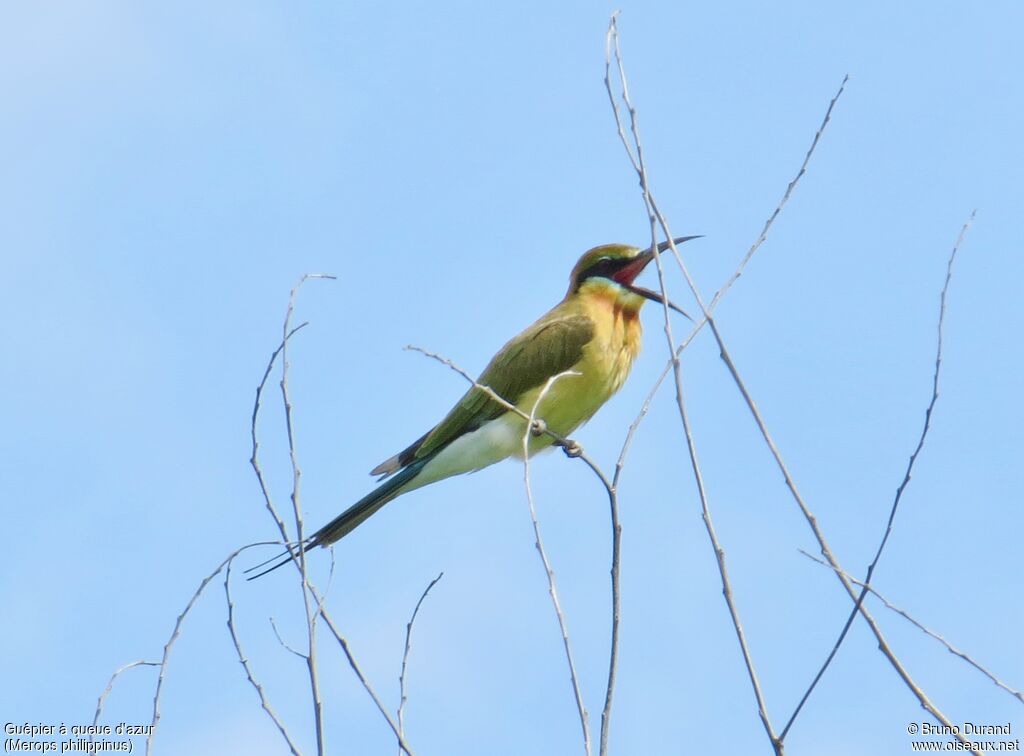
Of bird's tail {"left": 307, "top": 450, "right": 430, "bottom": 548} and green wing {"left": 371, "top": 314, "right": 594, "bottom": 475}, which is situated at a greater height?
green wing {"left": 371, "top": 314, "right": 594, "bottom": 475}

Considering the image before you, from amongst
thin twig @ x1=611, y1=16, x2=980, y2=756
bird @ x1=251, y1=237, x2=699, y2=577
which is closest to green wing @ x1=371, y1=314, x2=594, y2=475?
bird @ x1=251, y1=237, x2=699, y2=577

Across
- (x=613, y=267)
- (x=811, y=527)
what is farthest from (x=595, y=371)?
(x=811, y=527)

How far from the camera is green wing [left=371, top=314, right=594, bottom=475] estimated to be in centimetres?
602

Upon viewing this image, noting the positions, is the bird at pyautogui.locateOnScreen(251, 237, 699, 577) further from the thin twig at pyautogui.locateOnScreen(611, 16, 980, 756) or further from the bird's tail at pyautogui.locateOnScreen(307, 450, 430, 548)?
the thin twig at pyautogui.locateOnScreen(611, 16, 980, 756)

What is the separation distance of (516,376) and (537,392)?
162 millimetres

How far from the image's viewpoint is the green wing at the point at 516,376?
19.8 feet

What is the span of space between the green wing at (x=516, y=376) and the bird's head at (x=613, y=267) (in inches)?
12.6

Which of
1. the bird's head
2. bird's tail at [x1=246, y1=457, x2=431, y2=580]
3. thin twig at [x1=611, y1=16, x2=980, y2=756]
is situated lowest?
thin twig at [x1=611, y1=16, x2=980, y2=756]

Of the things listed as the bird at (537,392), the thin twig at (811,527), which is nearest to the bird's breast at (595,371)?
the bird at (537,392)

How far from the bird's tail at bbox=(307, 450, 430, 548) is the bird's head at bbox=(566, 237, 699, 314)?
1303 millimetres

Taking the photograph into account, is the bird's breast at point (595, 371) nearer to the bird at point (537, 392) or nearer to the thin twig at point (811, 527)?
the bird at point (537, 392)

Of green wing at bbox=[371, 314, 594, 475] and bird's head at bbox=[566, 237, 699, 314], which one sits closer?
green wing at bbox=[371, 314, 594, 475]

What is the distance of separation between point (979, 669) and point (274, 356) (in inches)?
81.1

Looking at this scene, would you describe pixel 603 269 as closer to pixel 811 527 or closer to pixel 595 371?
pixel 595 371
